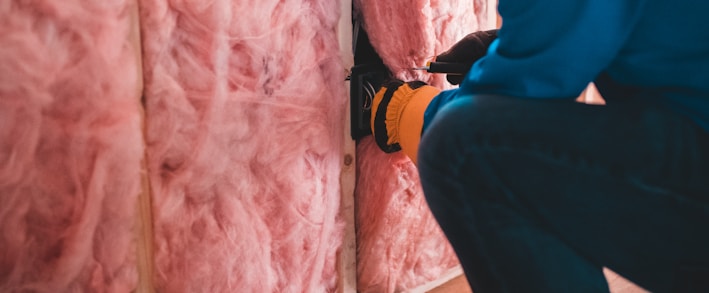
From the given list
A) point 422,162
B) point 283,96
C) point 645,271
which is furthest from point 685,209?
point 283,96

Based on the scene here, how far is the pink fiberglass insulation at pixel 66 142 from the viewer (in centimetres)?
70

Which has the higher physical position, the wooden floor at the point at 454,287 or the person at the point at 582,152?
the person at the point at 582,152

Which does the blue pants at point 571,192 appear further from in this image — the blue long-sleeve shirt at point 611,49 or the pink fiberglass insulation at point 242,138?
the pink fiberglass insulation at point 242,138

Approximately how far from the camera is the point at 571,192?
60cm

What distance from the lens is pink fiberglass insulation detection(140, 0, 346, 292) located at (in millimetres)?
857

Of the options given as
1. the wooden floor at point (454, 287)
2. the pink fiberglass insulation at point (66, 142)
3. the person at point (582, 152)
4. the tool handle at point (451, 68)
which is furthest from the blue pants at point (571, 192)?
the wooden floor at point (454, 287)

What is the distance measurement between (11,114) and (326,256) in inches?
26.6

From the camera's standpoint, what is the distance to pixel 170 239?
90 centimetres

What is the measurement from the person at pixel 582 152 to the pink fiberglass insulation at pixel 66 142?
0.49 metres

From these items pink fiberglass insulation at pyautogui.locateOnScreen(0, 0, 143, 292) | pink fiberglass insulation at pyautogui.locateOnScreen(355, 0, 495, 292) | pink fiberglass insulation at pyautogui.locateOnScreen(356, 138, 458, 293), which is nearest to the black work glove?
pink fiberglass insulation at pyautogui.locateOnScreen(355, 0, 495, 292)

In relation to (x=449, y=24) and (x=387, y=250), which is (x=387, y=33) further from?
(x=387, y=250)

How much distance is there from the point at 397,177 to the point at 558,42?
2.17 ft

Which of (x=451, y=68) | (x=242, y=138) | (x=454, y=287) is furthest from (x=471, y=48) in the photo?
(x=454, y=287)

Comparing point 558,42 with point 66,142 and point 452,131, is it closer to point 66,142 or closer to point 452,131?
point 452,131
